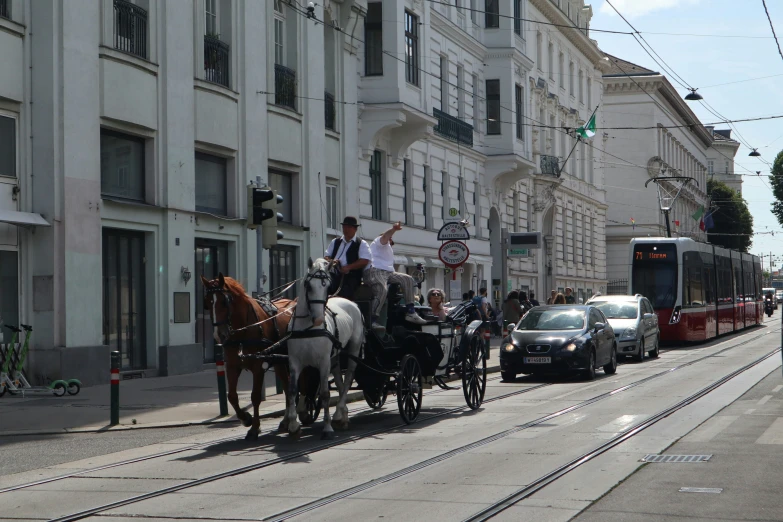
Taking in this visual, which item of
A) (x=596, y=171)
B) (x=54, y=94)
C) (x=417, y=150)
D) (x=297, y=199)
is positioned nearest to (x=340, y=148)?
(x=297, y=199)

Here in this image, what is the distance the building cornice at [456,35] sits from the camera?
3776 cm

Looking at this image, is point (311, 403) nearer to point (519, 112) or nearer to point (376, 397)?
point (376, 397)

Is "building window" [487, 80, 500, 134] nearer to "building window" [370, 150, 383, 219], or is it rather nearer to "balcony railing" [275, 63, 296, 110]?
"building window" [370, 150, 383, 219]

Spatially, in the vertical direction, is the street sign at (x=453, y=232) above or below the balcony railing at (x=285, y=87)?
below

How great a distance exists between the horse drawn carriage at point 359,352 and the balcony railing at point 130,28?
957cm

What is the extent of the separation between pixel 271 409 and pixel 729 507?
8864 mm

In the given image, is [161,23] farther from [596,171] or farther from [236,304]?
[596,171]

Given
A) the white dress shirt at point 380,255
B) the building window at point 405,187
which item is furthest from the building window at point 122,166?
the building window at point 405,187

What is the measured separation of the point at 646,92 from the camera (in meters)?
80.2

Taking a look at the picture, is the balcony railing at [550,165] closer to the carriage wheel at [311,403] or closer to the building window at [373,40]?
the building window at [373,40]

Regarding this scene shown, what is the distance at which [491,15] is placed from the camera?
44469mm

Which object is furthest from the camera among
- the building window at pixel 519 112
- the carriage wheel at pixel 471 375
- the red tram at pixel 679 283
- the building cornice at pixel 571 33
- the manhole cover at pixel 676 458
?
the building cornice at pixel 571 33

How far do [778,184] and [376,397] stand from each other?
92690mm

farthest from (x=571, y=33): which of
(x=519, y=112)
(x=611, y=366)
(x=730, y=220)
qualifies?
(x=730, y=220)
